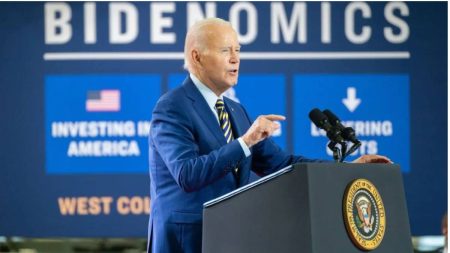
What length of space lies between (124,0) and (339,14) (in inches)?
49.8

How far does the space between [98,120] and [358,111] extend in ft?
4.98

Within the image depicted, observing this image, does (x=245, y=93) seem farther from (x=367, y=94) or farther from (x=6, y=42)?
(x=6, y=42)

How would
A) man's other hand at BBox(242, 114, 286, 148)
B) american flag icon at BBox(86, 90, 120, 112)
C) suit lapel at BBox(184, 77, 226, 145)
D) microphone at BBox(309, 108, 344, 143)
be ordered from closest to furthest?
man's other hand at BBox(242, 114, 286, 148) → microphone at BBox(309, 108, 344, 143) → suit lapel at BBox(184, 77, 226, 145) → american flag icon at BBox(86, 90, 120, 112)

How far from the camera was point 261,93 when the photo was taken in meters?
5.03

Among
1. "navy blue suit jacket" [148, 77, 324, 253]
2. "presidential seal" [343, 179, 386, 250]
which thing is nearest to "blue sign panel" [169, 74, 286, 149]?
"navy blue suit jacket" [148, 77, 324, 253]

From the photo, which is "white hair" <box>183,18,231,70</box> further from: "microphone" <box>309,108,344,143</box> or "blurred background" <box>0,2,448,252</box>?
"blurred background" <box>0,2,448,252</box>

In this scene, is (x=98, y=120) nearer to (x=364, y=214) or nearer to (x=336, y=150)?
(x=336, y=150)

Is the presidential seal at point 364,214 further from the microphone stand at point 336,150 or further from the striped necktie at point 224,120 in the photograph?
the striped necktie at point 224,120

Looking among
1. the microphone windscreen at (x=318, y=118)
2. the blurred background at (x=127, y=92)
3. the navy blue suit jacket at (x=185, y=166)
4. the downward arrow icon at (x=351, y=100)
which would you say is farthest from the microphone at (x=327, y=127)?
the downward arrow icon at (x=351, y=100)

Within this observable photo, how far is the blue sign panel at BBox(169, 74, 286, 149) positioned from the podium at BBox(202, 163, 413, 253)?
234 centimetres

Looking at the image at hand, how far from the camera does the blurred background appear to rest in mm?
4996

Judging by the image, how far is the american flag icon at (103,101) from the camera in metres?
4.98

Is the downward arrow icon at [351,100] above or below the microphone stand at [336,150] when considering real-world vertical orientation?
above

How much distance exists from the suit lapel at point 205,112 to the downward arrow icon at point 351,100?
2270 mm
